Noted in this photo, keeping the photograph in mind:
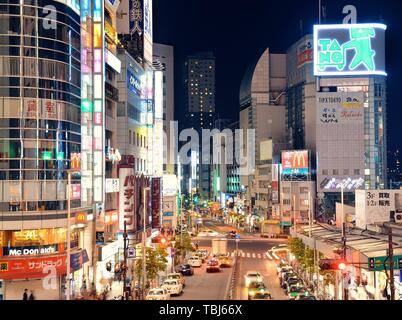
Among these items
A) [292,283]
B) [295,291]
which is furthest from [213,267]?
[295,291]

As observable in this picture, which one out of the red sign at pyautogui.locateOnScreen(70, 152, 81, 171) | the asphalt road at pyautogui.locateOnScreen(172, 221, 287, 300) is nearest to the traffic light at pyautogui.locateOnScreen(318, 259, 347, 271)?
the asphalt road at pyautogui.locateOnScreen(172, 221, 287, 300)

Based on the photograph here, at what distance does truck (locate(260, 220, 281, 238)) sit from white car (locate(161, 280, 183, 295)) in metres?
64.8

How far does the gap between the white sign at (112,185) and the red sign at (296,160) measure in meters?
64.2

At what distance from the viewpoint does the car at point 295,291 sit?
38.0m

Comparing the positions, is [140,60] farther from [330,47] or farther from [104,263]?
[330,47]

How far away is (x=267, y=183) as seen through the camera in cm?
13275

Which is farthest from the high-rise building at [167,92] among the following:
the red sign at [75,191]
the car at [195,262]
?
the red sign at [75,191]

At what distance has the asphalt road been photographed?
142 ft

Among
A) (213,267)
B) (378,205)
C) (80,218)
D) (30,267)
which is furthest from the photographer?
(213,267)

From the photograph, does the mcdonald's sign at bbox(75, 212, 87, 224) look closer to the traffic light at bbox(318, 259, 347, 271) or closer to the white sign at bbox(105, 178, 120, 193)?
the white sign at bbox(105, 178, 120, 193)

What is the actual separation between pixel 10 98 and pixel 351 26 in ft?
300

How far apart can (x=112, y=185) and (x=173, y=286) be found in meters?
14.4

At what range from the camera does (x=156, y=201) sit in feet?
234

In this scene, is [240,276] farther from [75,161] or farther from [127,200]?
[75,161]
